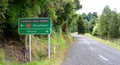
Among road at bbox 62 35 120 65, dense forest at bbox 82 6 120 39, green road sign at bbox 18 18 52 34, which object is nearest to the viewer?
green road sign at bbox 18 18 52 34

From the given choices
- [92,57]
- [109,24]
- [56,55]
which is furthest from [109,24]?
[56,55]

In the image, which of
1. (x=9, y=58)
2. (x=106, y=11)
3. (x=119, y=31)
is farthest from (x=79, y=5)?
(x=9, y=58)

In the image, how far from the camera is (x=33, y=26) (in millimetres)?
14609

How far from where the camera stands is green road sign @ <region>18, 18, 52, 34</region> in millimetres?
14192

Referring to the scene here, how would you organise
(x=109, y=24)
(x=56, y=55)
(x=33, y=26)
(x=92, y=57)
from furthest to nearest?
(x=109, y=24), (x=92, y=57), (x=56, y=55), (x=33, y=26)

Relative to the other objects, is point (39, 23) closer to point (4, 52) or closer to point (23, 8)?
point (23, 8)

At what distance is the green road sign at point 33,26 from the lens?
14.2m

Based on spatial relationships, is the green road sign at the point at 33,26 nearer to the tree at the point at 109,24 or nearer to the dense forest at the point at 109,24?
the dense forest at the point at 109,24

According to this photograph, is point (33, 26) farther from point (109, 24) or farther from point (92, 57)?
point (109, 24)

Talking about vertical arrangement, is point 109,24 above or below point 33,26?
below

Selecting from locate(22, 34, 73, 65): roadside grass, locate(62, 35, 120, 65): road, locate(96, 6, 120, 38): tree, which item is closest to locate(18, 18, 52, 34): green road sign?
locate(22, 34, 73, 65): roadside grass

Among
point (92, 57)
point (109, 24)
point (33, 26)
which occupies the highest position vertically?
point (33, 26)

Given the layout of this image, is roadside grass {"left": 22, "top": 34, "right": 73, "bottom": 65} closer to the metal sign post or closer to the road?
the road

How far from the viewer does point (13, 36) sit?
1501 cm
